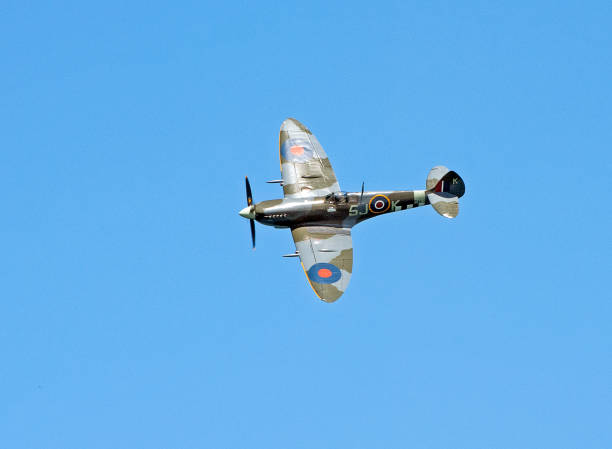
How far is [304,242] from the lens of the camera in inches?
1731

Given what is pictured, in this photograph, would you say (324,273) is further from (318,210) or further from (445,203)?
(445,203)

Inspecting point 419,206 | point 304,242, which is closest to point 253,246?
point 304,242

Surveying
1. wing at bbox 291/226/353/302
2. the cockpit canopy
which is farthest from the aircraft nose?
the cockpit canopy

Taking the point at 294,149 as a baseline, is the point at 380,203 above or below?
below

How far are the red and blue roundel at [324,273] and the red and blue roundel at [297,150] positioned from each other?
7.14 meters

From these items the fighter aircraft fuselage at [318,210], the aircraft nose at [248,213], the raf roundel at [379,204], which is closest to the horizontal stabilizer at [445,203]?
the raf roundel at [379,204]

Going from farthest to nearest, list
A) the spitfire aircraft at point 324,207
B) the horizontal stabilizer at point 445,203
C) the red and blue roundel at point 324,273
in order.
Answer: the horizontal stabilizer at point 445,203 < the spitfire aircraft at point 324,207 < the red and blue roundel at point 324,273

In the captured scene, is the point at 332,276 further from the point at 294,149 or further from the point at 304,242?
the point at 294,149

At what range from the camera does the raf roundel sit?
4562cm

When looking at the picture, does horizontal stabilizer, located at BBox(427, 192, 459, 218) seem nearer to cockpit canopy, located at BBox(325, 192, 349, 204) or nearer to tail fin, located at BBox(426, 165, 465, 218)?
tail fin, located at BBox(426, 165, 465, 218)

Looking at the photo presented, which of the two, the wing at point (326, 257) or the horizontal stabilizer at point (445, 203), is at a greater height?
the horizontal stabilizer at point (445, 203)

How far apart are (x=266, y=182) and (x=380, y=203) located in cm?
581

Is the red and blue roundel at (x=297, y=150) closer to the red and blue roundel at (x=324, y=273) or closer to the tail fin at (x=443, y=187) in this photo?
the tail fin at (x=443, y=187)

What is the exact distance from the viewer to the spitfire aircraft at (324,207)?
1687 inches
